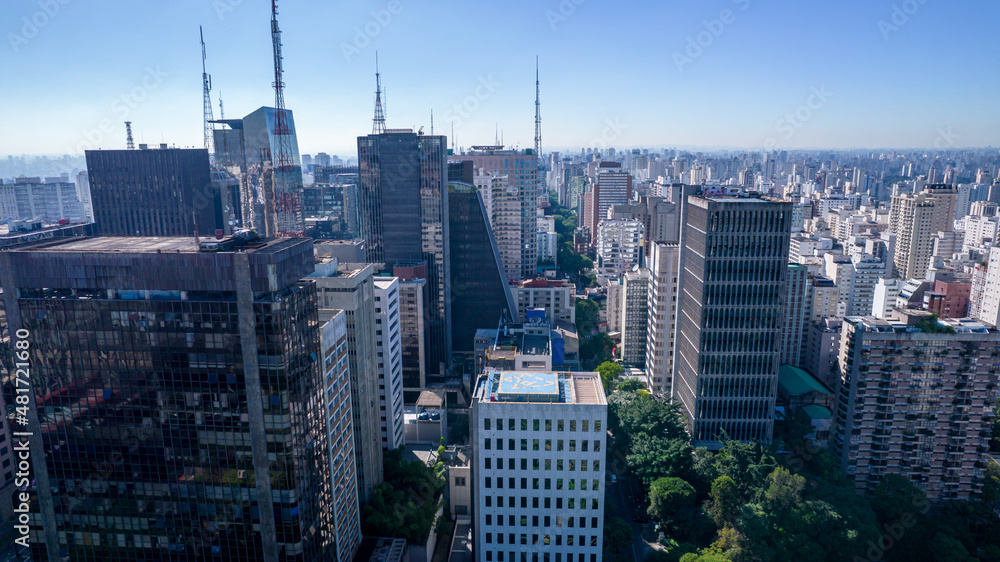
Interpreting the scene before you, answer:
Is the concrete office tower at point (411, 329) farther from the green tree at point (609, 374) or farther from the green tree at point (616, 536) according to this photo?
the green tree at point (616, 536)

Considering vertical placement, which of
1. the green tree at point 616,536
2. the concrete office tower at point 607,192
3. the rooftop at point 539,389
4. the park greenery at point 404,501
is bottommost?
the green tree at point 616,536

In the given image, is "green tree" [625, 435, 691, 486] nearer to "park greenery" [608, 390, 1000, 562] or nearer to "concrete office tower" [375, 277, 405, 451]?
"park greenery" [608, 390, 1000, 562]

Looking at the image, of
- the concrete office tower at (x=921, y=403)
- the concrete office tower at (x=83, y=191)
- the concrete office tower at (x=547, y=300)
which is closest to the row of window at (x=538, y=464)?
the concrete office tower at (x=921, y=403)

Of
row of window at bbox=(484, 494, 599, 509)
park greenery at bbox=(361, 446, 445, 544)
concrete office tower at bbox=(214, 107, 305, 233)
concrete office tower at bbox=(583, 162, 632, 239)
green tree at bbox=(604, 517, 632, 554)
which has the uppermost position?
concrete office tower at bbox=(214, 107, 305, 233)

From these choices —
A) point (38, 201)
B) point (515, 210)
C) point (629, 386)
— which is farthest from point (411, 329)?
point (38, 201)

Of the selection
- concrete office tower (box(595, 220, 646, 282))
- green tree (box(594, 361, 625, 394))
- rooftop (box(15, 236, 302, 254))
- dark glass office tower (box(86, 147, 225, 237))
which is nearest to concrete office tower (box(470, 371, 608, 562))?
rooftop (box(15, 236, 302, 254))
